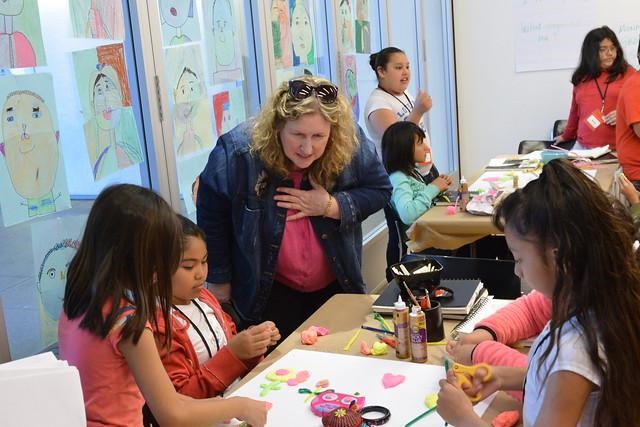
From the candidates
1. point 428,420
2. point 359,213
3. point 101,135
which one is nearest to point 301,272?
point 359,213

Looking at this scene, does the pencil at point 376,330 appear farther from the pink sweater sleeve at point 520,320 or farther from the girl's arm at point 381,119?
the girl's arm at point 381,119

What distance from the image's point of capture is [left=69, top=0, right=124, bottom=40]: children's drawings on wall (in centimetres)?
216

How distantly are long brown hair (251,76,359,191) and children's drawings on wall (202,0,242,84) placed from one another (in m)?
0.81

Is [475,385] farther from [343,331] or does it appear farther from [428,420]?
[343,331]

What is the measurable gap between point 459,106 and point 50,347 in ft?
17.7

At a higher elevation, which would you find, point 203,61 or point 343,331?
point 203,61

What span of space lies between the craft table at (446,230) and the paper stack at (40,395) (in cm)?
233

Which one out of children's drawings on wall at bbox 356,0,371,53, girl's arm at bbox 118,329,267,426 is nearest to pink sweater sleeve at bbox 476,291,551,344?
girl's arm at bbox 118,329,267,426

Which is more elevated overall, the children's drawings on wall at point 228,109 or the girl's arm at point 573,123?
the children's drawings on wall at point 228,109

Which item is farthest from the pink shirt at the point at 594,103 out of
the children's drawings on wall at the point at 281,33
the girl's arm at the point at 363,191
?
the girl's arm at the point at 363,191

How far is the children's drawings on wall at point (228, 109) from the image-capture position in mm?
2979

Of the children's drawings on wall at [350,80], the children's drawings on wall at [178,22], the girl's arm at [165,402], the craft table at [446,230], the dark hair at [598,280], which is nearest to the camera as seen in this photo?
the dark hair at [598,280]

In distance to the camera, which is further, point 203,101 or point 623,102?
point 623,102

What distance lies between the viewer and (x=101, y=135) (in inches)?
89.4
